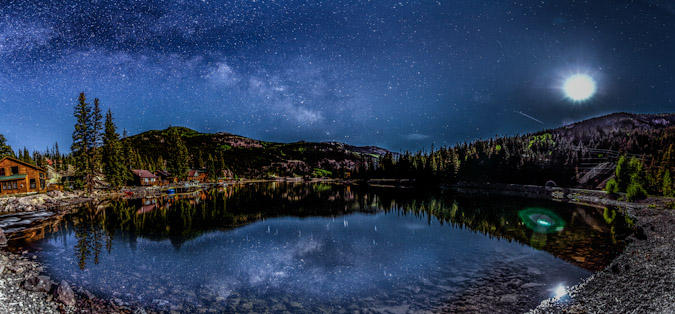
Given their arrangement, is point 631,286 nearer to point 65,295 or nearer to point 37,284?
point 65,295

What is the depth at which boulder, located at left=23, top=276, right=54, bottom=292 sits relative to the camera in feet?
45.3

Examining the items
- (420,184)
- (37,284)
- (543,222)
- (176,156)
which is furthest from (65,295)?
(420,184)

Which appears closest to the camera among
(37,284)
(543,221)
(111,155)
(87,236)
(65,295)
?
(65,295)

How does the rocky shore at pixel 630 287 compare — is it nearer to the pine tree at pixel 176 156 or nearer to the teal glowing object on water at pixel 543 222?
the teal glowing object on water at pixel 543 222

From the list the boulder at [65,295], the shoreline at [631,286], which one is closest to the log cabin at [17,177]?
the boulder at [65,295]

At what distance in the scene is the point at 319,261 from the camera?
2205cm

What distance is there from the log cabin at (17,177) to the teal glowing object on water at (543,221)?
86.6m

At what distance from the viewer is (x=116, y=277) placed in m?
17.3

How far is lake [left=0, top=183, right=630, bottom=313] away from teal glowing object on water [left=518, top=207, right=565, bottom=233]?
0.34 metres

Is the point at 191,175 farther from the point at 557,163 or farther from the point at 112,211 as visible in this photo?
the point at 557,163

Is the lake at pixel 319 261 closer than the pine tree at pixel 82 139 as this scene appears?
Yes

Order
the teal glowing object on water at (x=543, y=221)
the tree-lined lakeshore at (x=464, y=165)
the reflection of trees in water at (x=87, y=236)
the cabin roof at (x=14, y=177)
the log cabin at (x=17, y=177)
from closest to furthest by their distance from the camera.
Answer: the reflection of trees in water at (x=87, y=236), the teal glowing object on water at (x=543, y=221), the cabin roof at (x=14, y=177), the log cabin at (x=17, y=177), the tree-lined lakeshore at (x=464, y=165)

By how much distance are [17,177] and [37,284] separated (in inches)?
2468

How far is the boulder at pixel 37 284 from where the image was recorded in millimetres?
13797
